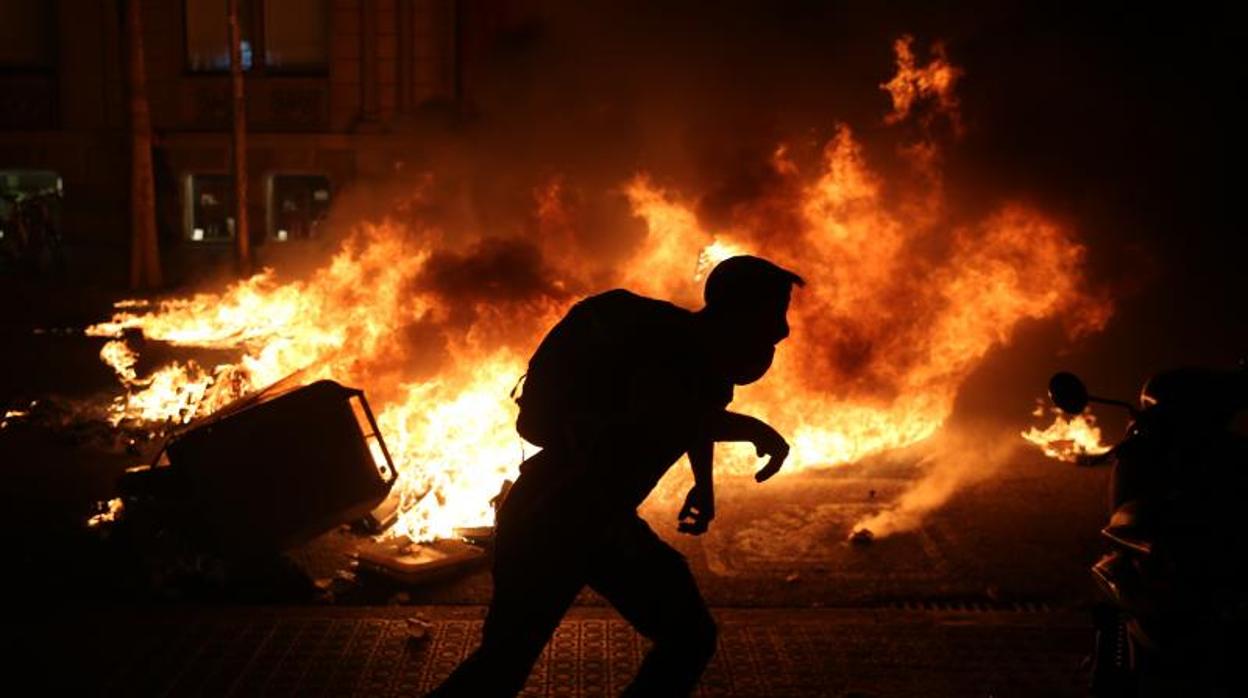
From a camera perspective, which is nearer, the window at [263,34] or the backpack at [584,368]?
the backpack at [584,368]

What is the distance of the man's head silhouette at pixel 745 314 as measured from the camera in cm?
317

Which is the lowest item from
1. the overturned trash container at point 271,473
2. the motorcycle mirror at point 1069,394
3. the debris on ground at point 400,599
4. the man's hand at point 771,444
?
the debris on ground at point 400,599

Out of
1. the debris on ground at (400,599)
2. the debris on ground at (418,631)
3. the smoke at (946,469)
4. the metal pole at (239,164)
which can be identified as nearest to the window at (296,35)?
the metal pole at (239,164)

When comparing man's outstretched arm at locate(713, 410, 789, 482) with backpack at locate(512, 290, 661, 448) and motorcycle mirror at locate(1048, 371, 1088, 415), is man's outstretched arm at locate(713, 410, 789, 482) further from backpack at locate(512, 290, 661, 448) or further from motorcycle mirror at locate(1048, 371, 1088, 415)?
motorcycle mirror at locate(1048, 371, 1088, 415)

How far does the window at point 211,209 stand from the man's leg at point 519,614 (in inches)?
784

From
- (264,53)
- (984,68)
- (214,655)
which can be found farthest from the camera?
(264,53)

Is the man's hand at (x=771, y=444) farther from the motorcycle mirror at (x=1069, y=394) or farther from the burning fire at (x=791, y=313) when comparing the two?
the burning fire at (x=791, y=313)

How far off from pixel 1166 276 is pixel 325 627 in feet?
32.7

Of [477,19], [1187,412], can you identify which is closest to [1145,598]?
[1187,412]

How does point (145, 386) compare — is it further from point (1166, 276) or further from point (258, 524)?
point (1166, 276)

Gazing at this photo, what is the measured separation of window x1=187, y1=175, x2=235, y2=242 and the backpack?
19802mm

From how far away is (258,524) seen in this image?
20.3 ft

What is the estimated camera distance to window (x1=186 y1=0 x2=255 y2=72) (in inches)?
838

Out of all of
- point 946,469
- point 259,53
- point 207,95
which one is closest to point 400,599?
point 946,469
